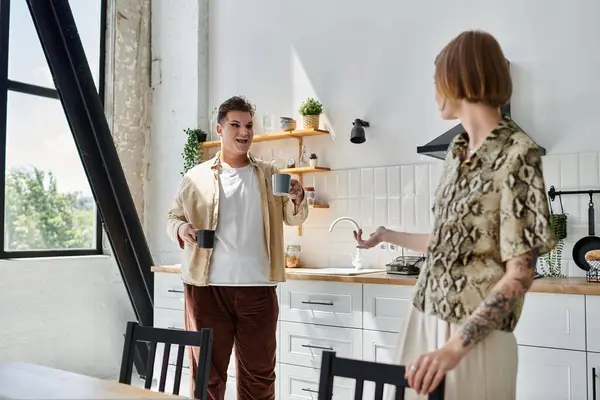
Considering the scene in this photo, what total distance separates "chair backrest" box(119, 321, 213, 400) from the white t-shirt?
36.7 inches

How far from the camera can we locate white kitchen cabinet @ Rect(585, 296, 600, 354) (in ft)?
8.66

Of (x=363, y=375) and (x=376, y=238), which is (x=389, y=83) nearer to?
(x=376, y=238)

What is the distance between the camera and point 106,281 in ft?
15.9

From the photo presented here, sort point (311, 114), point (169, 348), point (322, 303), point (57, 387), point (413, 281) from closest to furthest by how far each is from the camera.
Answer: point (57, 387) < point (169, 348) < point (413, 281) < point (322, 303) < point (311, 114)

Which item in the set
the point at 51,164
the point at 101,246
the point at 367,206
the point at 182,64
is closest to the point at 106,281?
the point at 101,246

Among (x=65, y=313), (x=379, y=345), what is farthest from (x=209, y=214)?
(x=65, y=313)

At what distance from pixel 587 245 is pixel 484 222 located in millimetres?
2269

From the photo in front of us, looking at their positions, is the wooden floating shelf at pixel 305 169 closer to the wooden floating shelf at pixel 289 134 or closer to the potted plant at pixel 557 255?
the wooden floating shelf at pixel 289 134

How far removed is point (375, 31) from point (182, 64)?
1680 mm

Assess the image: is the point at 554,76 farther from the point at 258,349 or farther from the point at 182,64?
the point at 182,64

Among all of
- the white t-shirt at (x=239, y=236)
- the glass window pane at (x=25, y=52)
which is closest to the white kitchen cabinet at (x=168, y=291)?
the white t-shirt at (x=239, y=236)

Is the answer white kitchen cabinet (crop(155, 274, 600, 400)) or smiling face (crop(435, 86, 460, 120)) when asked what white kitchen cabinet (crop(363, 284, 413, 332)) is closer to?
white kitchen cabinet (crop(155, 274, 600, 400))

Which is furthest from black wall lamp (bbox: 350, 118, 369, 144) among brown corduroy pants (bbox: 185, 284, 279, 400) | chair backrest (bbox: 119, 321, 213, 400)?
chair backrest (bbox: 119, 321, 213, 400)

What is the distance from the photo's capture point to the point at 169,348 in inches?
74.2
